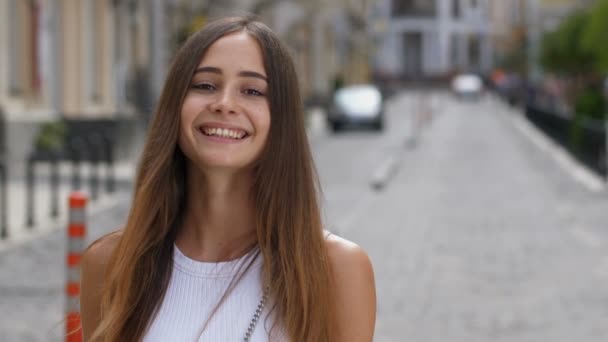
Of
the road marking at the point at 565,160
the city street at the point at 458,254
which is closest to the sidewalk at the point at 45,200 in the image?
the city street at the point at 458,254

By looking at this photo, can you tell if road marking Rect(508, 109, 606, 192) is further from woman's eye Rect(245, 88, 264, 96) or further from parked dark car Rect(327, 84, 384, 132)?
woman's eye Rect(245, 88, 264, 96)

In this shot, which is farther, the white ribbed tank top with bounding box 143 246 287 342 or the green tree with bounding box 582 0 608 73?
the green tree with bounding box 582 0 608 73

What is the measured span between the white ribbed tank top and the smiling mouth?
0.76 ft

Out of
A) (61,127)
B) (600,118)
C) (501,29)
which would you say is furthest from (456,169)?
(501,29)

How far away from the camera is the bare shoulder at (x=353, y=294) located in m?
2.61

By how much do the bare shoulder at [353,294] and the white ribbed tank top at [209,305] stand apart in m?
0.14

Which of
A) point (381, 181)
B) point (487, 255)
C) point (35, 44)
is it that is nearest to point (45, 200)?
point (381, 181)

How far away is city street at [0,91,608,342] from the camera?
9.34 metres

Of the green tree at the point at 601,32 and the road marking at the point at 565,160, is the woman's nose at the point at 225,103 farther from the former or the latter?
the green tree at the point at 601,32

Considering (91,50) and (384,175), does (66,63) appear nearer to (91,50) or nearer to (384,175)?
(91,50)

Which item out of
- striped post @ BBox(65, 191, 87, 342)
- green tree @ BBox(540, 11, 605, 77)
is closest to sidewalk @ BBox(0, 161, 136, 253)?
striped post @ BBox(65, 191, 87, 342)

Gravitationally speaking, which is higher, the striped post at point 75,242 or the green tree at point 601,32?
the striped post at point 75,242

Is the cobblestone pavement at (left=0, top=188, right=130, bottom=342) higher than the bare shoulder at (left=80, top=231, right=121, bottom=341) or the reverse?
the reverse

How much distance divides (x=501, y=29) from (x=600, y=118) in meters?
A: 137
